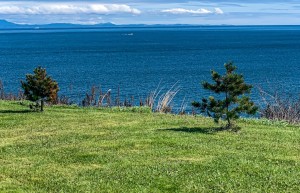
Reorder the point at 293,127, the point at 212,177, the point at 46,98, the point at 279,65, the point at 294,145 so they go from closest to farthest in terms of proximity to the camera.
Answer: the point at 212,177 → the point at 294,145 → the point at 293,127 → the point at 46,98 → the point at 279,65

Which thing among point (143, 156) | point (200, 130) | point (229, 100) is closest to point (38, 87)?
point (200, 130)

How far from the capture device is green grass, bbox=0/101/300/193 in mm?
18500

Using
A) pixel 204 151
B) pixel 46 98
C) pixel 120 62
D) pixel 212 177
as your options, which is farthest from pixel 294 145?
pixel 120 62

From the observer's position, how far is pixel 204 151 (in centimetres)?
2386

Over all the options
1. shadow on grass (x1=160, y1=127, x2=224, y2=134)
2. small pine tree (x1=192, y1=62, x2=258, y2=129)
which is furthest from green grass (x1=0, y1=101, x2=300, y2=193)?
small pine tree (x1=192, y1=62, x2=258, y2=129)

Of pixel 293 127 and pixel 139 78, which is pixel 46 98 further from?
pixel 139 78

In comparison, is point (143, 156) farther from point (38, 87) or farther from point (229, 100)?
point (38, 87)

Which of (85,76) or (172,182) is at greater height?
(172,182)

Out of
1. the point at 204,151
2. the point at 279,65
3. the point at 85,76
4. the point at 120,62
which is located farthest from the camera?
the point at 120,62

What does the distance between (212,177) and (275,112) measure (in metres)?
24.5

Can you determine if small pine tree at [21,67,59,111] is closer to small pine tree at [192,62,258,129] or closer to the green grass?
the green grass

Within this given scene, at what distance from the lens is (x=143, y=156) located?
2297cm

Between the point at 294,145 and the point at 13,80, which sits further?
the point at 13,80

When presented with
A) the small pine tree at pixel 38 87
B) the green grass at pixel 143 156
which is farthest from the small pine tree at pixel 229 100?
the small pine tree at pixel 38 87
